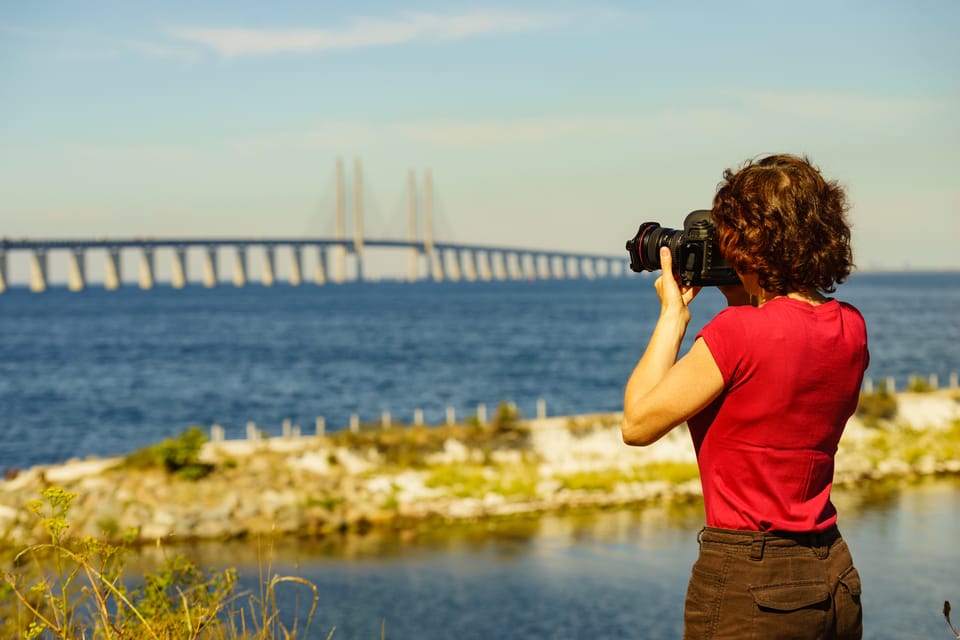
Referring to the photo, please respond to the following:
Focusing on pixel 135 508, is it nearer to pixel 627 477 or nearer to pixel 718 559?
pixel 627 477

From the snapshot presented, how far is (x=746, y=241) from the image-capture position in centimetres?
223

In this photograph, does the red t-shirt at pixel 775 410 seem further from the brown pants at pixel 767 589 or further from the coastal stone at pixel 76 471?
the coastal stone at pixel 76 471

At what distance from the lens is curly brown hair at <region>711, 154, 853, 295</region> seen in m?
2.18

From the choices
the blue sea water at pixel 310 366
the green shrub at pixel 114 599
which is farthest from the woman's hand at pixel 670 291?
the blue sea water at pixel 310 366

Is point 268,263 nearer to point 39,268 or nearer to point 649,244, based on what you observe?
point 39,268

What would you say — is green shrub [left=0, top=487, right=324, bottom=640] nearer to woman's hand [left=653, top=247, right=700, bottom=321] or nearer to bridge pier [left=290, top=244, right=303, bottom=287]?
woman's hand [left=653, top=247, right=700, bottom=321]

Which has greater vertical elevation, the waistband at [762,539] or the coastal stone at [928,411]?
the waistband at [762,539]

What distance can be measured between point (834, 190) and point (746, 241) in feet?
0.71

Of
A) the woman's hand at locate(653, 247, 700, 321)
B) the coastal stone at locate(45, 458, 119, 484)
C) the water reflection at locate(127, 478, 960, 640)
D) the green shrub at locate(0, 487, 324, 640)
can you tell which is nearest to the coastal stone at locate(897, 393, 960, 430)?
the water reflection at locate(127, 478, 960, 640)

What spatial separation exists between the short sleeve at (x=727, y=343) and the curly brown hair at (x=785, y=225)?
167mm

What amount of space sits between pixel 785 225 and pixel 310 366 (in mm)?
65816

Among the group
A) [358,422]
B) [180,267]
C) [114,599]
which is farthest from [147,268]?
[114,599]

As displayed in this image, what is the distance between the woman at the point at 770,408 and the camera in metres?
2.16

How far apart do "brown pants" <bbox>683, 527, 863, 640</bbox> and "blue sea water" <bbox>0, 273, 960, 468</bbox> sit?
37.2 meters
